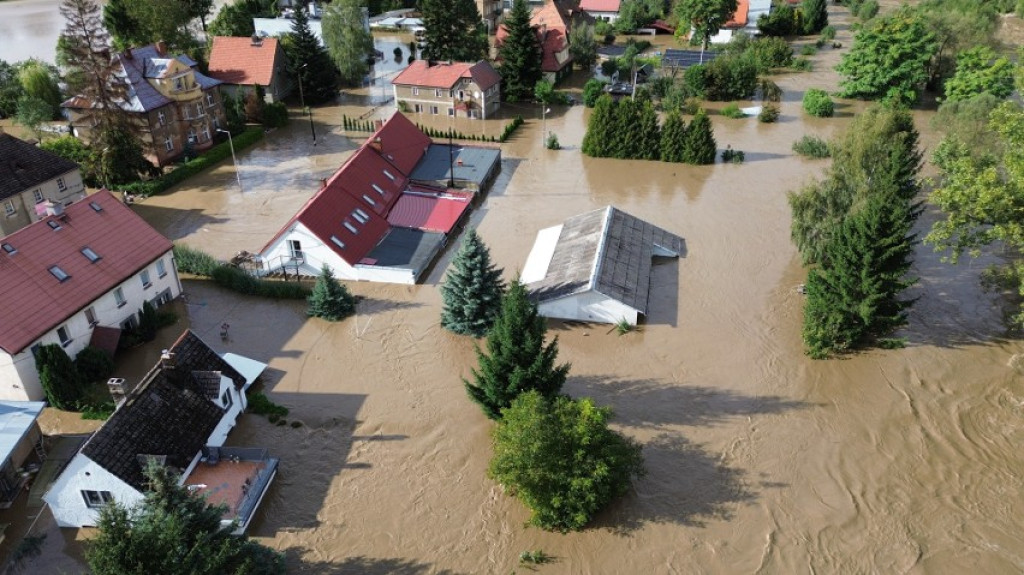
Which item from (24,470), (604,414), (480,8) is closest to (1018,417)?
(604,414)

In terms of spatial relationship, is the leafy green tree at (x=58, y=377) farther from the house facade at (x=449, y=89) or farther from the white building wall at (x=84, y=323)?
the house facade at (x=449, y=89)

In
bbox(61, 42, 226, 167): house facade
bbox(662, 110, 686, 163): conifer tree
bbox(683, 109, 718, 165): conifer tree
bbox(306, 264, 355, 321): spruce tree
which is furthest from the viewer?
bbox(662, 110, 686, 163): conifer tree

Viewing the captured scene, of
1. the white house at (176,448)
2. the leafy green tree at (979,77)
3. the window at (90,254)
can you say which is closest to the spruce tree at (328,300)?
the white house at (176,448)

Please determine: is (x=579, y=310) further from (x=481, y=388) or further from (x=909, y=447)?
(x=909, y=447)

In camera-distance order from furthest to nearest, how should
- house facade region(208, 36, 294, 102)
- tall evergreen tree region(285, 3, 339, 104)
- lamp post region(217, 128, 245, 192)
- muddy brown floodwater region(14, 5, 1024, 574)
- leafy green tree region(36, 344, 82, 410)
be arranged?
tall evergreen tree region(285, 3, 339, 104), house facade region(208, 36, 294, 102), lamp post region(217, 128, 245, 192), leafy green tree region(36, 344, 82, 410), muddy brown floodwater region(14, 5, 1024, 574)

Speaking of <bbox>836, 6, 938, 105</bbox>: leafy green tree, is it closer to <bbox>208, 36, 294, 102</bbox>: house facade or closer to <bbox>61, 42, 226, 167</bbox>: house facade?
<bbox>208, 36, 294, 102</bbox>: house facade

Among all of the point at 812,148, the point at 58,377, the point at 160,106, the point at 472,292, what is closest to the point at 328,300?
the point at 472,292

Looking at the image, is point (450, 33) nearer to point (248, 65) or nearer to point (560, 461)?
point (248, 65)

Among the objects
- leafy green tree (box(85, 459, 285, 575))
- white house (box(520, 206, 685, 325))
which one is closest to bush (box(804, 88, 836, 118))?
white house (box(520, 206, 685, 325))
